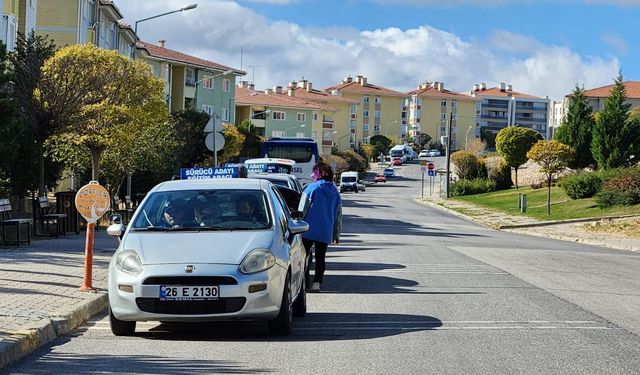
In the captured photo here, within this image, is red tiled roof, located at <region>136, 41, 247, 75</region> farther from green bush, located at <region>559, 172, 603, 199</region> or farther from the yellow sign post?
the yellow sign post

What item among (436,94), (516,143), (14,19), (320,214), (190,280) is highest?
(436,94)

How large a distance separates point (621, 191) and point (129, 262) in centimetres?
4332

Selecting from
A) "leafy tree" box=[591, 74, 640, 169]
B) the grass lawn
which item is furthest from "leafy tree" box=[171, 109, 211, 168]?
"leafy tree" box=[591, 74, 640, 169]

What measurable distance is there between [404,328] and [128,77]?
2294 centimetres

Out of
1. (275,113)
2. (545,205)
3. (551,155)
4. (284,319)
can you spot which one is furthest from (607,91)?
(284,319)

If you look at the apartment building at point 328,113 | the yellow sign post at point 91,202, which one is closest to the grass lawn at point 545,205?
the yellow sign post at point 91,202

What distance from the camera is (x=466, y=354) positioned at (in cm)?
852

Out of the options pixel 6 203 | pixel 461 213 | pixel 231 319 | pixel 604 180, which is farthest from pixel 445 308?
pixel 461 213

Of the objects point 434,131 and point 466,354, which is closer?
point 466,354

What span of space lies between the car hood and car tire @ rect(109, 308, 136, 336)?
73cm

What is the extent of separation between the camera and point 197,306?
8.99m

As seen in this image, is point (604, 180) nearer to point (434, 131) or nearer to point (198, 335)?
point (198, 335)

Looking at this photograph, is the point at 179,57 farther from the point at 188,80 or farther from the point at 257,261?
the point at 257,261

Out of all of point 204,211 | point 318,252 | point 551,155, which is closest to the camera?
point 204,211
